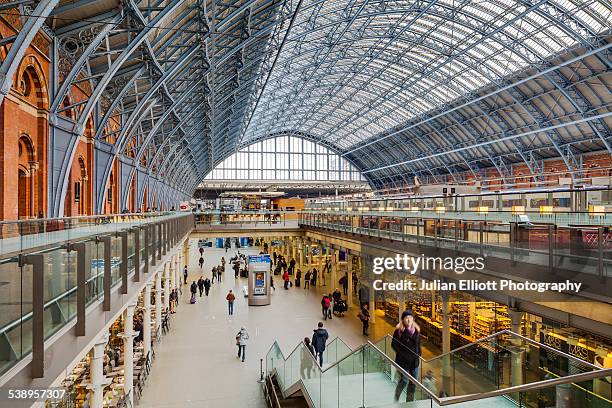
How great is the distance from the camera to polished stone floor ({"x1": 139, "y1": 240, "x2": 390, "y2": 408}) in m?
12.8

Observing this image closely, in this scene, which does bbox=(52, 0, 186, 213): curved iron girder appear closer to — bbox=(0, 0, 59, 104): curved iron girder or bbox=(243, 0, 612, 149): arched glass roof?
bbox=(0, 0, 59, 104): curved iron girder

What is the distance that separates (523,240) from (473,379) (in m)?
3.96

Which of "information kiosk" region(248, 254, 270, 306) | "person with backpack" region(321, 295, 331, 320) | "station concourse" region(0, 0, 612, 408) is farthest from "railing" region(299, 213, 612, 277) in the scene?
"information kiosk" region(248, 254, 270, 306)

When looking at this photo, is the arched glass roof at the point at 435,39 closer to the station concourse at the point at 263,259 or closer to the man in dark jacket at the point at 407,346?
the station concourse at the point at 263,259

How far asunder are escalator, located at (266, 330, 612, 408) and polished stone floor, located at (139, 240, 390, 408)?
13.2 ft

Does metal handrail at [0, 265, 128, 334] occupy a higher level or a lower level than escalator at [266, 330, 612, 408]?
higher

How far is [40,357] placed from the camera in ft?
15.7

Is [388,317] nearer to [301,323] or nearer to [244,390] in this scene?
[301,323]

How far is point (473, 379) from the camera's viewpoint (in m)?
6.82

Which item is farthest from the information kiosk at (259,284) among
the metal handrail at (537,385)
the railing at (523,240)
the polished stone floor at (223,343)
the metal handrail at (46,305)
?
the metal handrail at (537,385)

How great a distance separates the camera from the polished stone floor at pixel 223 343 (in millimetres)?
12805

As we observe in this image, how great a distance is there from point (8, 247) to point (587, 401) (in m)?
5.54

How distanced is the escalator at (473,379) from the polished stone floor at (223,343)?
403cm

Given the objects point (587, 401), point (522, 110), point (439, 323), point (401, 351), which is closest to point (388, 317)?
point (439, 323)
